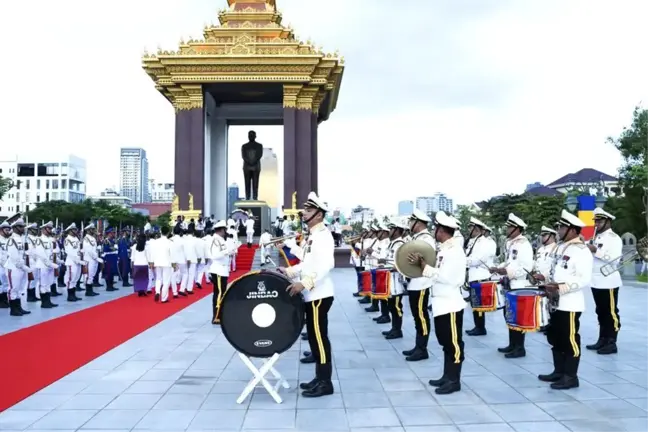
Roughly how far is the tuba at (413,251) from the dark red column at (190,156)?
23220 mm

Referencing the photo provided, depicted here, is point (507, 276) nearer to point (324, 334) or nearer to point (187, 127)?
point (324, 334)

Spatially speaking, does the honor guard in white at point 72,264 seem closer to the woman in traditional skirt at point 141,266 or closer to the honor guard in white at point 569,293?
the woman in traditional skirt at point 141,266

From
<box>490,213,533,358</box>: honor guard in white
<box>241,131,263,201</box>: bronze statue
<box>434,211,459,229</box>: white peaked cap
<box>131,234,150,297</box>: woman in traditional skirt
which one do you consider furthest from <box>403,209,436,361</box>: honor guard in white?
<box>241,131,263,201</box>: bronze statue

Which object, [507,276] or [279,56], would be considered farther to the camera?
[279,56]

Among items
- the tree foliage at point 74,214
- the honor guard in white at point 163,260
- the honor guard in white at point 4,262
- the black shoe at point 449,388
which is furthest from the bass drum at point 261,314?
the tree foliage at point 74,214

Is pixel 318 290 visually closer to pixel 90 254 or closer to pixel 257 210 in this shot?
pixel 90 254

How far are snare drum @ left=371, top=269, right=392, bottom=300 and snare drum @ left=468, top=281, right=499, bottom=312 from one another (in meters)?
1.17

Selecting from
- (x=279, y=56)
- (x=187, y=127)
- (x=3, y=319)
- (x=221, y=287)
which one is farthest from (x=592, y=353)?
(x=187, y=127)

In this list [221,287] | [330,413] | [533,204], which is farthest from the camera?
[533,204]

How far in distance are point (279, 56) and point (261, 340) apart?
23.0 m

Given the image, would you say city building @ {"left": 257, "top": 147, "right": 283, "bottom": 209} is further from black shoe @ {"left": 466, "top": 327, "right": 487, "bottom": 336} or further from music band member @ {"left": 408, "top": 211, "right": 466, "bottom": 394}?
music band member @ {"left": 408, "top": 211, "right": 466, "bottom": 394}

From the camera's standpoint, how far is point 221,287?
387 inches

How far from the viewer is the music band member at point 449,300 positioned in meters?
5.45

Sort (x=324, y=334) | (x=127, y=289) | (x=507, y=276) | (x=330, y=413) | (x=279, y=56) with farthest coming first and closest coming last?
(x=279, y=56)
(x=127, y=289)
(x=507, y=276)
(x=324, y=334)
(x=330, y=413)
